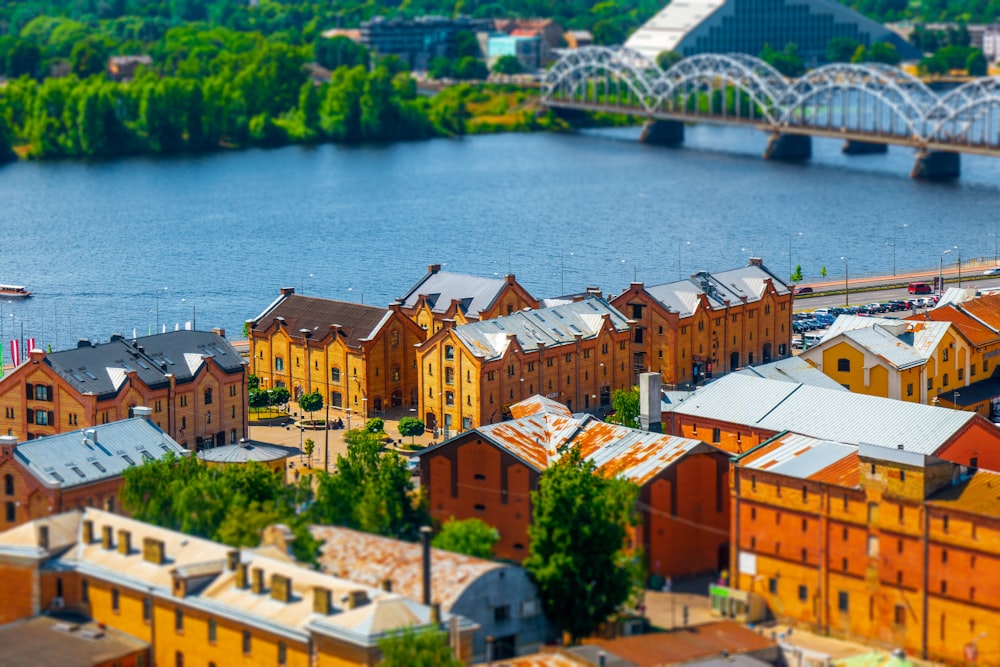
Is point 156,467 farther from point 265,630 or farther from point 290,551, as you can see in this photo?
point 265,630

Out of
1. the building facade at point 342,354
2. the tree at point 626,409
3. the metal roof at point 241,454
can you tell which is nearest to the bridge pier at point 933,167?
the building facade at point 342,354

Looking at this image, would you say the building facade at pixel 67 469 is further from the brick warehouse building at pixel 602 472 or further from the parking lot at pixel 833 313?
the parking lot at pixel 833 313

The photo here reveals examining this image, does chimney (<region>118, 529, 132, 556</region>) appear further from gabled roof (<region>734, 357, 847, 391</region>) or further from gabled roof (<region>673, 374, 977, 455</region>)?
gabled roof (<region>734, 357, 847, 391</region>)

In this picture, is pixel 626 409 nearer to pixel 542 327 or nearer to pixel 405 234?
pixel 542 327

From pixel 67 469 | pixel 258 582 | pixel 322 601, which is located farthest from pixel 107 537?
pixel 67 469

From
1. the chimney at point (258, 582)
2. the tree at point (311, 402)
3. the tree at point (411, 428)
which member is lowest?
the tree at point (411, 428)

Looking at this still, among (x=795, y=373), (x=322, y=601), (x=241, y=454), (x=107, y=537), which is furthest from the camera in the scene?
(x=795, y=373)
